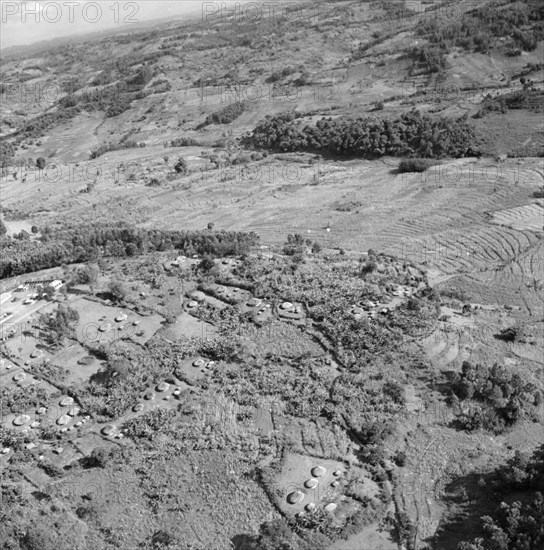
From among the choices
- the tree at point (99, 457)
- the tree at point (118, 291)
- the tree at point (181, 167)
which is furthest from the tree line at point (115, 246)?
the tree at point (99, 457)

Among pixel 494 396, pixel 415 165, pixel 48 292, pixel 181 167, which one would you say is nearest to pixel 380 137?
pixel 415 165

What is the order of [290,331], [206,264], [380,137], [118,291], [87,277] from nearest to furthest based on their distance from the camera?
1. [290,331]
2. [118,291]
3. [87,277]
4. [206,264]
5. [380,137]

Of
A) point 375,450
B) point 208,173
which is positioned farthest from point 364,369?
point 208,173

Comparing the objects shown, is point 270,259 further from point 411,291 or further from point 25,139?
point 25,139

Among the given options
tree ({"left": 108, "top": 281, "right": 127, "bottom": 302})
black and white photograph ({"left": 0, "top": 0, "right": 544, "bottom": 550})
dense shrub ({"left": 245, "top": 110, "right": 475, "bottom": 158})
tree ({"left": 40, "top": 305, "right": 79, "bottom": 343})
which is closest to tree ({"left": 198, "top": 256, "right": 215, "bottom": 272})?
black and white photograph ({"left": 0, "top": 0, "right": 544, "bottom": 550})

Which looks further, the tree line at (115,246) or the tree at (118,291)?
the tree line at (115,246)

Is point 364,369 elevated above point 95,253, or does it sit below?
below

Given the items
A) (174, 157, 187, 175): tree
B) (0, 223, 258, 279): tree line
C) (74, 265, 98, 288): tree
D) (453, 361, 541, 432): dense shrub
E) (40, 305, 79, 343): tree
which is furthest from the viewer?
(174, 157, 187, 175): tree

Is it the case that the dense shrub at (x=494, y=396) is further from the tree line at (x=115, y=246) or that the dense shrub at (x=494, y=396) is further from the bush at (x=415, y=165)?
the bush at (x=415, y=165)

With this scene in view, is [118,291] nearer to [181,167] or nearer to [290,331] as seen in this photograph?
[290,331]

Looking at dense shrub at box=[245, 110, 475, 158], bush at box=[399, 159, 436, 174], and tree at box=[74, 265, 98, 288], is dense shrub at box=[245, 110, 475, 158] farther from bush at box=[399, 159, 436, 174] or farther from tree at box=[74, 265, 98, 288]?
tree at box=[74, 265, 98, 288]

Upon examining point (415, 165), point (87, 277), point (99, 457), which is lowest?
point (99, 457)
